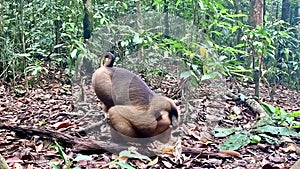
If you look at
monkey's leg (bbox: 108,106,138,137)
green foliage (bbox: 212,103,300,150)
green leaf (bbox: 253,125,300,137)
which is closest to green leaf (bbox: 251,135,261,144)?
green foliage (bbox: 212,103,300,150)

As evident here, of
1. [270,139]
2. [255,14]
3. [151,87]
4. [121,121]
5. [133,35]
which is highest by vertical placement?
[255,14]

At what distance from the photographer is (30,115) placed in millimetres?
4195

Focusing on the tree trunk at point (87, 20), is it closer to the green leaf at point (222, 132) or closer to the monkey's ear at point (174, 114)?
the green leaf at point (222, 132)

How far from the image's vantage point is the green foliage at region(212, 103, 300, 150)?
3188mm

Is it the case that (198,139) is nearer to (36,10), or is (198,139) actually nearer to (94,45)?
(94,45)

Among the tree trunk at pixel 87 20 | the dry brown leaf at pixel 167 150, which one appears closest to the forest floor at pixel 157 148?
the dry brown leaf at pixel 167 150

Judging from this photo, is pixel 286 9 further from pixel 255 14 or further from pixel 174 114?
pixel 174 114

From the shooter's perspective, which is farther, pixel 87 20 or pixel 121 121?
pixel 87 20

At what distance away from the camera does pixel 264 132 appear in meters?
3.39

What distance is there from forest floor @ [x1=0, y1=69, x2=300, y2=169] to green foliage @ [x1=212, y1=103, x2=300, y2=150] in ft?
0.17

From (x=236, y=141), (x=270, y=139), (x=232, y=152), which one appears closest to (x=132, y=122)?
(x=232, y=152)

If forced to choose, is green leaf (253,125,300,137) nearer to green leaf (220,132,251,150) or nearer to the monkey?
green leaf (220,132,251,150)

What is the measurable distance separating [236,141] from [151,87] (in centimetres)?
142

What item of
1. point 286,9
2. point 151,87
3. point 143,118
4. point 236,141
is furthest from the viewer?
point 286,9
